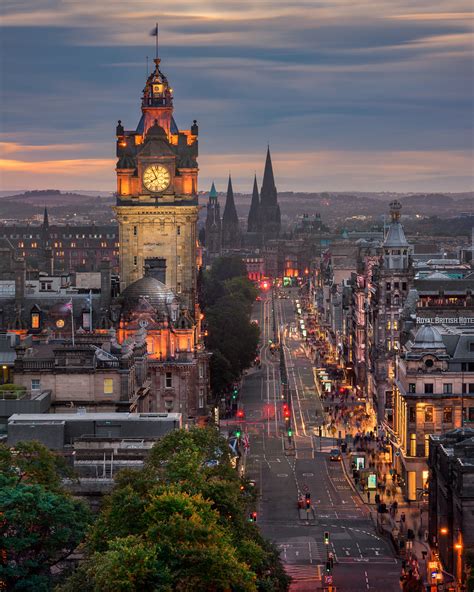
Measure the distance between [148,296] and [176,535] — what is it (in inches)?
Result: 3630

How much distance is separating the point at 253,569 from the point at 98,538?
8.66 metres

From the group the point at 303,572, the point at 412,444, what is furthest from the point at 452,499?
the point at 412,444

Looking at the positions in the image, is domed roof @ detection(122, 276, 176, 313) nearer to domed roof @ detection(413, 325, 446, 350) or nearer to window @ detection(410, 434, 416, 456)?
domed roof @ detection(413, 325, 446, 350)

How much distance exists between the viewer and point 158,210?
18988 cm

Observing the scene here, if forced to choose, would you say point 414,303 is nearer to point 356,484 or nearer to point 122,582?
point 356,484

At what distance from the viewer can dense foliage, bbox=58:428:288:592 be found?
68.6 m

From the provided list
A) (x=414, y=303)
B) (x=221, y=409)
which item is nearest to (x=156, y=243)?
(x=221, y=409)

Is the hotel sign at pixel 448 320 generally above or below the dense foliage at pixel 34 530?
above

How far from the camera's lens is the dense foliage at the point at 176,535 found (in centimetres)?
6862

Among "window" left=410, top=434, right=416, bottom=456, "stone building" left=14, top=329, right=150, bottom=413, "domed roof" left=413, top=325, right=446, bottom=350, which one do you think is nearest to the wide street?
"window" left=410, top=434, right=416, bottom=456

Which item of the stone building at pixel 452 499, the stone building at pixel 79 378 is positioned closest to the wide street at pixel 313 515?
the stone building at pixel 452 499

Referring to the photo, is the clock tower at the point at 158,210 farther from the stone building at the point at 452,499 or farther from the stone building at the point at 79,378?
the stone building at the point at 452,499

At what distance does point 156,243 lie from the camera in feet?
626

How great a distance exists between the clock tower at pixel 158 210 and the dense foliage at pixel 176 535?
9785 centimetres
